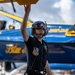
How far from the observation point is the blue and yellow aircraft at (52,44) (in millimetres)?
10312

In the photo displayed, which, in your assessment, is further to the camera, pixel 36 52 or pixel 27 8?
pixel 36 52

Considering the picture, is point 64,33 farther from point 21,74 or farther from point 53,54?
point 21,74

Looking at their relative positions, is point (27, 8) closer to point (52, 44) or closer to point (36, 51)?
point (36, 51)

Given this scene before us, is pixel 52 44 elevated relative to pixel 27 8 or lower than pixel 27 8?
lower

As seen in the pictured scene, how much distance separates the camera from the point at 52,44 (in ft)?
34.1

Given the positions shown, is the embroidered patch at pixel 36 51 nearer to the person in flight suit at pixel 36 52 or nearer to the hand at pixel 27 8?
the person in flight suit at pixel 36 52

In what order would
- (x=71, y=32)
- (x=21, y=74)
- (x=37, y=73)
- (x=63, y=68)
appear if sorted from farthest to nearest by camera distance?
1. (x=71, y=32)
2. (x=63, y=68)
3. (x=21, y=74)
4. (x=37, y=73)

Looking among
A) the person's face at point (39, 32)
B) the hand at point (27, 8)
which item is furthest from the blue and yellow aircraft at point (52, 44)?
the hand at point (27, 8)

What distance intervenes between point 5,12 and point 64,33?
89.8 inches

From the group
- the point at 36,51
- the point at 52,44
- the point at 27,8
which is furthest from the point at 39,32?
the point at 52,44

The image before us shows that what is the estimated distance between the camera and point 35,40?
12.6 ft

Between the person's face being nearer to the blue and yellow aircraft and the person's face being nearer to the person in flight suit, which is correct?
the person in flight suit

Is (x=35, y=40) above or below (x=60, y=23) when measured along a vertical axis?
above

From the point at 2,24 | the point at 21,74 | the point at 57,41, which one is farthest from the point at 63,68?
the point at 2,24
